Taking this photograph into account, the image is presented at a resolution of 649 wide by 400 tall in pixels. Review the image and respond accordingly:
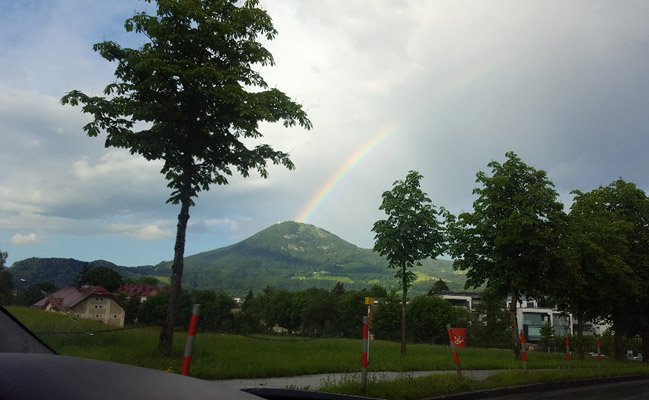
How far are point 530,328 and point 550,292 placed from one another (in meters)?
109

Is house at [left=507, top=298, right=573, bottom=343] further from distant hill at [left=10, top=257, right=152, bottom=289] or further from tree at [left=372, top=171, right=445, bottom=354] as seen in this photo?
tree at [left=372, top=171, right=445, bottom=354]

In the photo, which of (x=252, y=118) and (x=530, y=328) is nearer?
(x=252, y=118)

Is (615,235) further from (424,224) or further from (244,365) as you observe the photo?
(244,365)

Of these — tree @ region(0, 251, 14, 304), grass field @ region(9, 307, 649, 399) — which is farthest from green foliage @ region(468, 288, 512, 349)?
grass field @ region(9, 307, 649, 399)

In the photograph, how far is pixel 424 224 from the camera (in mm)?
21922

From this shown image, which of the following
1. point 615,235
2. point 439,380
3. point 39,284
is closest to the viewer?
point 439,380

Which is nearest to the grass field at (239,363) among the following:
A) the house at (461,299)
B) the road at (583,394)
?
the road at (583,394)

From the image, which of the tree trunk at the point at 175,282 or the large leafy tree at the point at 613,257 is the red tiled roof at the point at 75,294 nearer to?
the tree trunk at the point at 175,282

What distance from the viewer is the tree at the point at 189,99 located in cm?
1335

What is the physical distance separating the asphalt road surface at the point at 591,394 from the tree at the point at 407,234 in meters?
8.79

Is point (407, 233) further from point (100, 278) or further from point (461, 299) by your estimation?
point (461, 299)

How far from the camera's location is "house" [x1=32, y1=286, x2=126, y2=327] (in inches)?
1606

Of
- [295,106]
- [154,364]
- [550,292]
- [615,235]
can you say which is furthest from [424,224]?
[154,364]

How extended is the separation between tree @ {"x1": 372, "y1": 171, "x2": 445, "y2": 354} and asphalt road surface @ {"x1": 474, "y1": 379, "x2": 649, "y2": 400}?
346 inches
